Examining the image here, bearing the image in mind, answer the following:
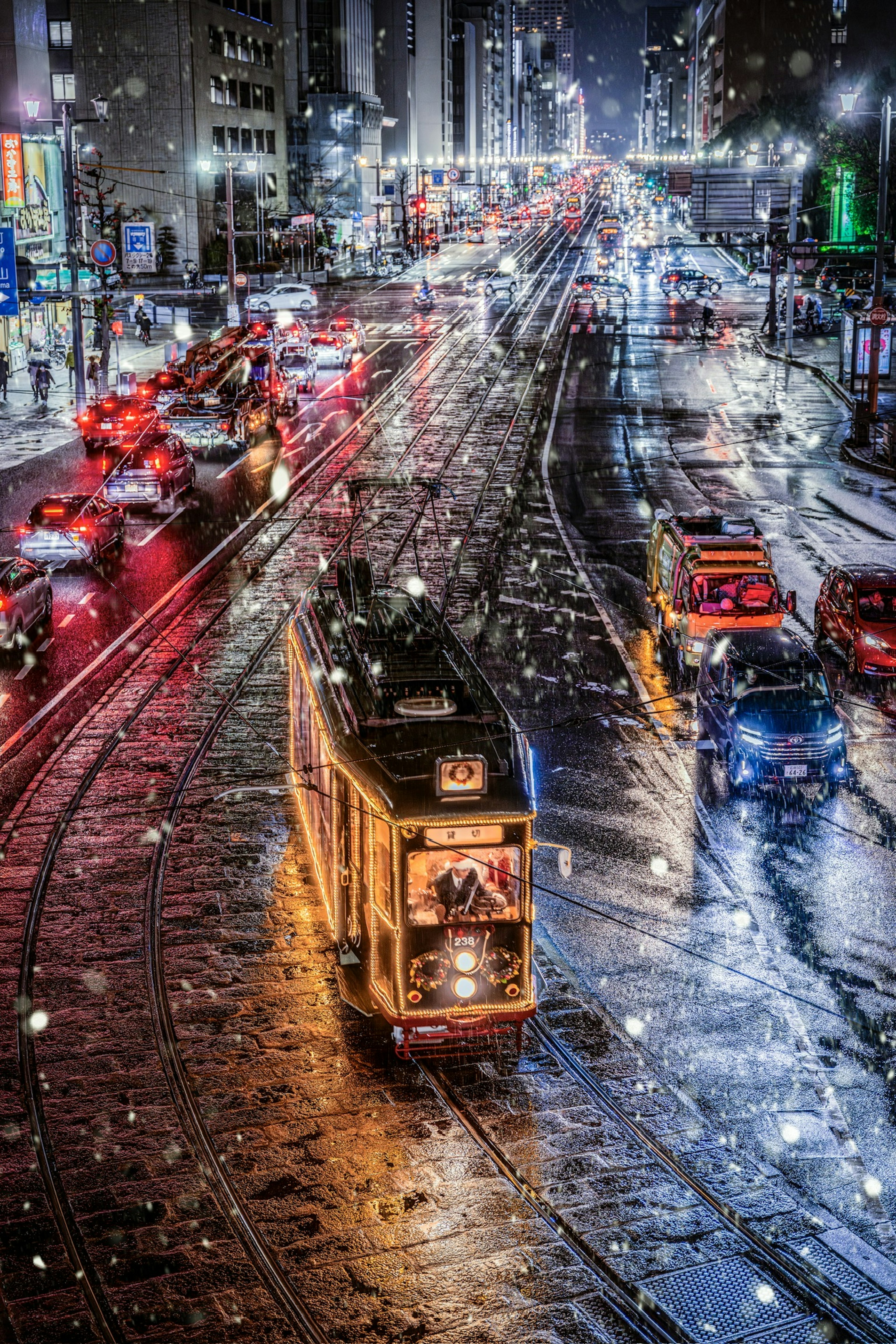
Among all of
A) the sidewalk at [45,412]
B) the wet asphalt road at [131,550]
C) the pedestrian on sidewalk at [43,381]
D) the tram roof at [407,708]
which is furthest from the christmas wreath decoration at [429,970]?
the pedestrian on sidewalk at [43,381]

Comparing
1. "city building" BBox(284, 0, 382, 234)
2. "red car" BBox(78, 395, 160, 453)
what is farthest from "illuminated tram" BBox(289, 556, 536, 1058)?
"city building" BBox(284, 0, 382, 234)

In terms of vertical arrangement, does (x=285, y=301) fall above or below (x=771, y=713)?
above

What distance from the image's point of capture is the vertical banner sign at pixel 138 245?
61.1m

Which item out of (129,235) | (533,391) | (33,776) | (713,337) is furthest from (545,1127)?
(713,337)

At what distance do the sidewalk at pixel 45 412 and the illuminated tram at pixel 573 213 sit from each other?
10616 cm

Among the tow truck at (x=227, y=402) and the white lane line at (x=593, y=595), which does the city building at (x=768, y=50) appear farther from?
the white lane line at (x=593, y=595)

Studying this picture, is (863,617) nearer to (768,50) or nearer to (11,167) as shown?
(11,167)

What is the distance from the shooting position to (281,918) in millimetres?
16328

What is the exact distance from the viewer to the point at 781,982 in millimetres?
14773

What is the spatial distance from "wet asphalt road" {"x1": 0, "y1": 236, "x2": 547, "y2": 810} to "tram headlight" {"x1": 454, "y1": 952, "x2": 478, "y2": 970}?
8927mm

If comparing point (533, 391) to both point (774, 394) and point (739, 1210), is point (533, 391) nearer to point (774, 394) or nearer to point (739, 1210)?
point (774, 394)

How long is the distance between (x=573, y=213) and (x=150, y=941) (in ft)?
534

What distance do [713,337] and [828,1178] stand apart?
203ft

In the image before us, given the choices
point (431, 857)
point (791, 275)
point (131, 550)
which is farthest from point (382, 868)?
point (791, 275)
